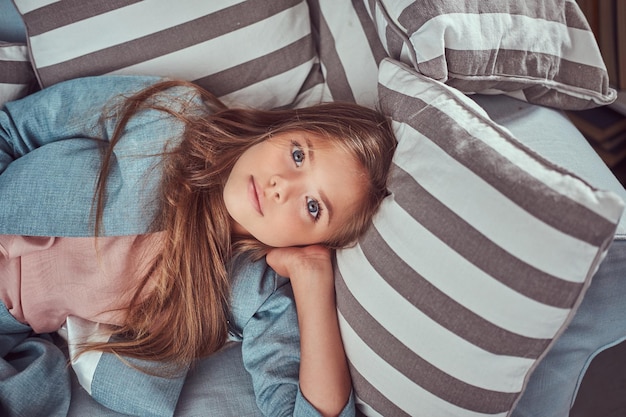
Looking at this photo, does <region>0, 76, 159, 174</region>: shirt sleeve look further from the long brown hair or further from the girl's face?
the girl's face

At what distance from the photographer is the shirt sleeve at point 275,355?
984 millimetres

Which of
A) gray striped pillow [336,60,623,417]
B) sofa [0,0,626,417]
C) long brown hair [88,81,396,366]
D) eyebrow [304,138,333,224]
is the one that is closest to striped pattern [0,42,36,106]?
sofa [0,0,626,417]

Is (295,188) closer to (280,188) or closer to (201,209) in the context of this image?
(280,188)

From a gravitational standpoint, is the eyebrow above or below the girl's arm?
above

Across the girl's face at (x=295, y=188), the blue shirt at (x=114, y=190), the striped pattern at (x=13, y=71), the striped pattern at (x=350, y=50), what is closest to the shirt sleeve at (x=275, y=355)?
the blue shirt at (x=114, y=190)

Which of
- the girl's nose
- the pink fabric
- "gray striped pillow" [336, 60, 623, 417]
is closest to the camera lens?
"gray striped pillow" [336, 60, 623, 417]

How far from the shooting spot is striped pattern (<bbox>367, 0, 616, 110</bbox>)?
96 centimetres

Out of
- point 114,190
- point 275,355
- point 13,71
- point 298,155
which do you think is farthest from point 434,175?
point 13,71

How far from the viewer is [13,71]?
1.16 meters

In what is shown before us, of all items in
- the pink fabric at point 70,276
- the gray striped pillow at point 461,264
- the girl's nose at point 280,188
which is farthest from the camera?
the pink fabric at point 70,276

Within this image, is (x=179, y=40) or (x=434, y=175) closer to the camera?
(x=434, y=175)

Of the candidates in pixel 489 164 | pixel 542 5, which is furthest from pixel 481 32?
pixel 489 164

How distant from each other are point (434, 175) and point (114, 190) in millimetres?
A: 563

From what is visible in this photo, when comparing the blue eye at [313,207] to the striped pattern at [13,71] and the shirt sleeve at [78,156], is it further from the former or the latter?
the striped pattern at [13,71]
